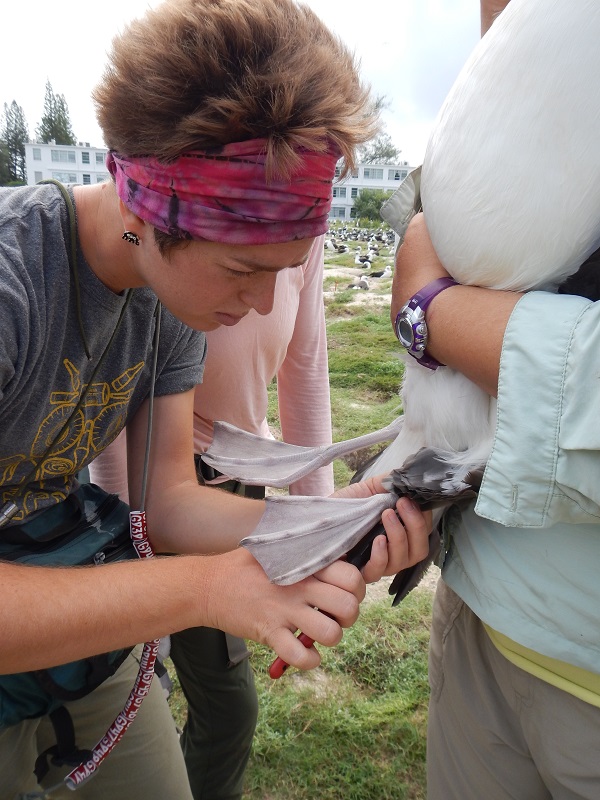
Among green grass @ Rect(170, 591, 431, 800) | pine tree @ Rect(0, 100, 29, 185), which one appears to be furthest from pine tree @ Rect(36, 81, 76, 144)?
green grass @ Rect(170, 591, 431, 800)

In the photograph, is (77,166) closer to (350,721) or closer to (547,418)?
(350,721)

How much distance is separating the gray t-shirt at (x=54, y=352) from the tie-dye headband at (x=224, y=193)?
0.15m

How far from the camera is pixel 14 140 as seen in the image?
142ft

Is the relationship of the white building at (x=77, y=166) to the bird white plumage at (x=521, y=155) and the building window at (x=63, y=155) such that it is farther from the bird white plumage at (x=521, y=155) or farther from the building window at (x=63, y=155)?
the bird white plumage at (x=521, y=155)

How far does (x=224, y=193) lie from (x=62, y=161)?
42.7 meters

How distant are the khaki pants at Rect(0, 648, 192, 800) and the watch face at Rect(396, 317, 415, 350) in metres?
0.95

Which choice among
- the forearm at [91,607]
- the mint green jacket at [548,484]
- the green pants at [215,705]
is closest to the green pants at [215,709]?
the green pants at [215,705]

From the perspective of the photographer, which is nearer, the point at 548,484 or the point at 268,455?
the point at 548,484

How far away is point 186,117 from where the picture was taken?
2.89 feet

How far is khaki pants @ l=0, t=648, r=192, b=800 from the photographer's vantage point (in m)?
1.25

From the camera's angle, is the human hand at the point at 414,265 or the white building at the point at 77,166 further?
the white building at the point at 77,166

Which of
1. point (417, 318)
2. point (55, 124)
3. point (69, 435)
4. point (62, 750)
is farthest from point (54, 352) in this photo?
point (55, 124)

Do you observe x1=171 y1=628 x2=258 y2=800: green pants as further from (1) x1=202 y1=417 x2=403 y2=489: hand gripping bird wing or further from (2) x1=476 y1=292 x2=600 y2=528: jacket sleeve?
(2) x1=476 y1=292 x2=600 y2=528: jacket sleeve

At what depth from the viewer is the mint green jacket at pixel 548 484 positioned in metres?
0.72
